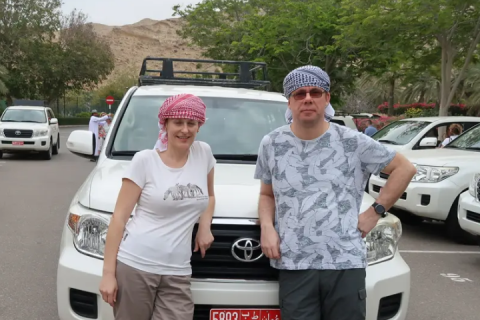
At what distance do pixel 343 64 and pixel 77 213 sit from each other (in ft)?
85.3

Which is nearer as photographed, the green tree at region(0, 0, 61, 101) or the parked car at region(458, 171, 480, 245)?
the parked car at region(458, 171, 480, 245)

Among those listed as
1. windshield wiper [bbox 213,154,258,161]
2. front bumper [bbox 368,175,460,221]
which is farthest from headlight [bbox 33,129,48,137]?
windshield wiper [bbox 213,154,258,161]

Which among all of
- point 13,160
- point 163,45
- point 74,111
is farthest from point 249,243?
point 163,45

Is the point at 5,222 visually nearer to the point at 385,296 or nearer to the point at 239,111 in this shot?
the point at 239,111

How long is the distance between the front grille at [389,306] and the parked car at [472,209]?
11.2 feet

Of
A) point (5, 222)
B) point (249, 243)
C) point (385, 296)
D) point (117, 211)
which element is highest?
point (117, 211)

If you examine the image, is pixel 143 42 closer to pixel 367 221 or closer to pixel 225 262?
pixel 225 262

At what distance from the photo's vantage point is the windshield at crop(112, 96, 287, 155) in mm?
4484

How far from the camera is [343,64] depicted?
2834 cm

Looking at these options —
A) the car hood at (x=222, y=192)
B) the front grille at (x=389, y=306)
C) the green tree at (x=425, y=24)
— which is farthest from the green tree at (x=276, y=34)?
the front grille at (x=389, y=306)

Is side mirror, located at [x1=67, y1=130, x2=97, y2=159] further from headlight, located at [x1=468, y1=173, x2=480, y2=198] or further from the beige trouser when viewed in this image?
headlight, located at [x1=468, y1=173, x2=480, y2=198]

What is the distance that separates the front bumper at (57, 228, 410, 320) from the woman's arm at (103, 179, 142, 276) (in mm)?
359

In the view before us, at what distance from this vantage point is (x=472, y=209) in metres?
6.54

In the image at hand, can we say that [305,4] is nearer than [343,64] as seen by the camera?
Yes
